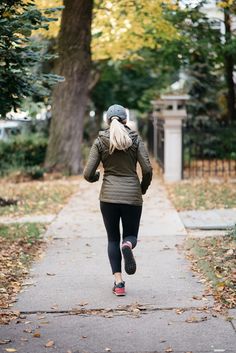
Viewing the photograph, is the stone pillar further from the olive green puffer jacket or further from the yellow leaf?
the yellow leaf

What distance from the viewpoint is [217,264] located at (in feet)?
→ 26.6

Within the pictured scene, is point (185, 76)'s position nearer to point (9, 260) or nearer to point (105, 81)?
point (105, 81)

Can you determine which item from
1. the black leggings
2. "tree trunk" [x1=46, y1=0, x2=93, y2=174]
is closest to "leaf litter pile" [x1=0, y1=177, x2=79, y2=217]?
"tree trunk" [x1=46, y1=0, x2=93, y2=174]

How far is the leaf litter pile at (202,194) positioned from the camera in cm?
1291

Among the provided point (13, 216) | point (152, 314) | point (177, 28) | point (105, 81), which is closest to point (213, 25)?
point (177, 28)

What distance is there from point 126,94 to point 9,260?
2686cm

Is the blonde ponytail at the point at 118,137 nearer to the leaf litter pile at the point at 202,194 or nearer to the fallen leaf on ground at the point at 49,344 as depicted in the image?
the fallen leaf on ground at the point at 49,344

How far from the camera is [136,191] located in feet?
22.8

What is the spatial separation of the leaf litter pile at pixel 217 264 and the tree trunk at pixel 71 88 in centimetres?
953

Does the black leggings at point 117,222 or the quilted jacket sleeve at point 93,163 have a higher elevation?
the quilted jacket sleeve at point 93,163

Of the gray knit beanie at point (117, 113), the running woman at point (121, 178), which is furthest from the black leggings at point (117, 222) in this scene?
the gray knit beanie at point (117, 113)

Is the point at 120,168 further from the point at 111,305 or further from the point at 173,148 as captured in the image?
the point at 173,148

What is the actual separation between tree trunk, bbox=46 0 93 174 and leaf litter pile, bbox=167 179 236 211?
11.3 feet

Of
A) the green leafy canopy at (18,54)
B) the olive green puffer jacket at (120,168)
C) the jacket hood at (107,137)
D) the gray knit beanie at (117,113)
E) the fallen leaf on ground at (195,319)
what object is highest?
the green leafy canopy at (18,54)
